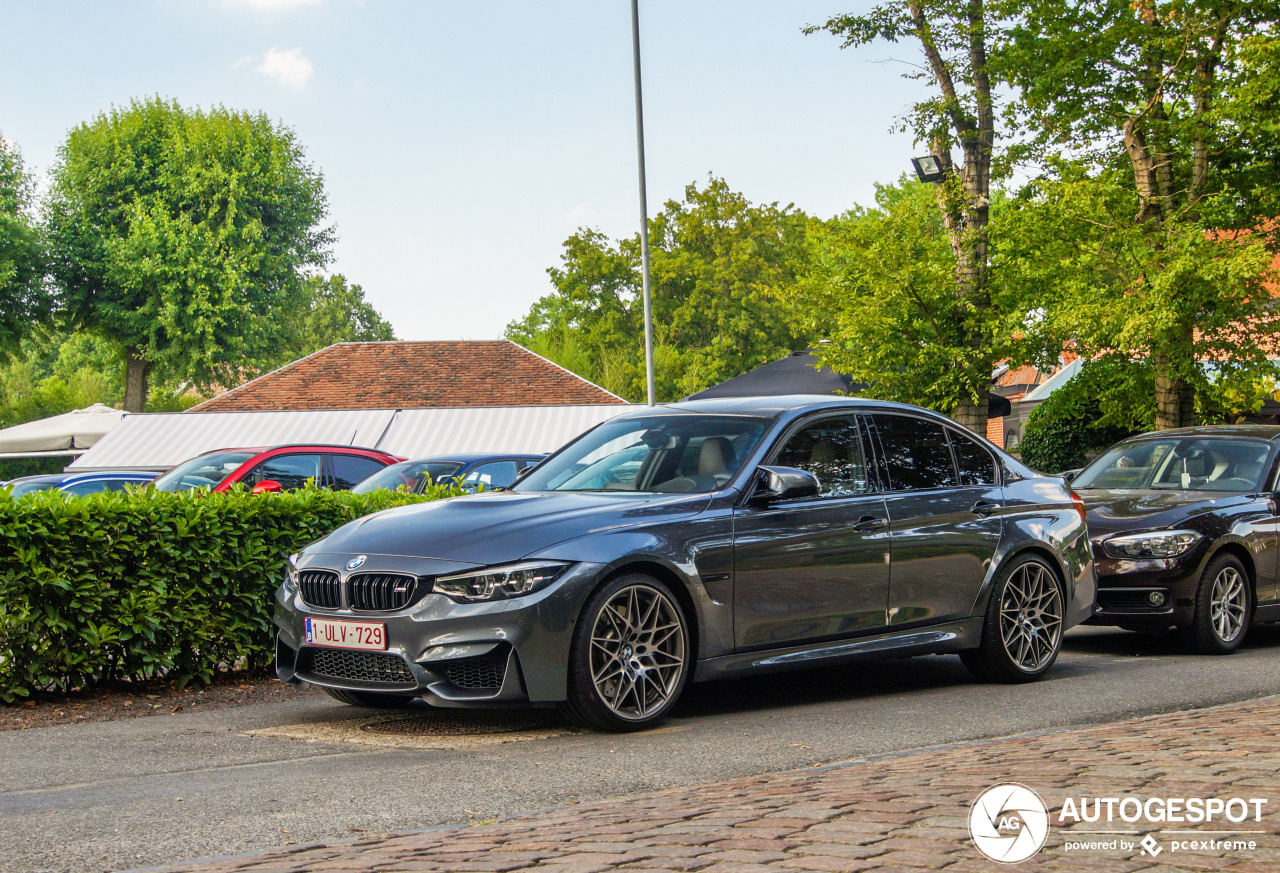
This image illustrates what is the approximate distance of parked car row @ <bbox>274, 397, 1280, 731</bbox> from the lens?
19.2 ft

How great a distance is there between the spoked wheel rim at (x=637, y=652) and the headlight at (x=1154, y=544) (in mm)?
4807

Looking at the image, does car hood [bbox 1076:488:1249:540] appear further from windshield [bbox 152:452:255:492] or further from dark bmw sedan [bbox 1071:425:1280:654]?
windshield [bbox 152:452:255:492]

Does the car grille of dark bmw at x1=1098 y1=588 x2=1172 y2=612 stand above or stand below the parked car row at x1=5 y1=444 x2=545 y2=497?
below

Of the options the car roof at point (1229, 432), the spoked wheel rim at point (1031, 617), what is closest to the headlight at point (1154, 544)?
the spoked wheel rim at point (1031, 617)

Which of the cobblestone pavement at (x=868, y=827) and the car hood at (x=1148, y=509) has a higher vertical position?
the car hood at (x=1148, y=509)

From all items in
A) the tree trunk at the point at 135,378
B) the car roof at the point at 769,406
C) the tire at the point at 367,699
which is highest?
the tree trunk at the point at 135,378

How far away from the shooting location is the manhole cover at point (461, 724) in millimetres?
6367

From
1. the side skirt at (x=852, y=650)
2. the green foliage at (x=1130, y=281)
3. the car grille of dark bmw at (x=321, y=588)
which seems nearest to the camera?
the car grille of dark bmw at (x=321, y=588)

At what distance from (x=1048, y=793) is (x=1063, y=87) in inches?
713

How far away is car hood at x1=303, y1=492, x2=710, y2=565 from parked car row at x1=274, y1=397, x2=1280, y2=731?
0.04 ft

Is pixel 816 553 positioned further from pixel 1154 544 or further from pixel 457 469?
pixel 457 469

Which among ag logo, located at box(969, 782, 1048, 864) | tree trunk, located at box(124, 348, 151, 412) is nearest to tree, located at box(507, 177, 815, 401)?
tree trunk, located at box(124, 348, 151, 412)

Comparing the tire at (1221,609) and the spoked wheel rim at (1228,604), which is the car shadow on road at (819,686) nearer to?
the tire at (1221,609)

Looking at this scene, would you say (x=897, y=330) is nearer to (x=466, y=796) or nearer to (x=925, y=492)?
(x=925, y=492)
